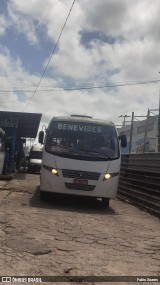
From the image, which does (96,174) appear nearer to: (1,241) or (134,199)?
(134,199)

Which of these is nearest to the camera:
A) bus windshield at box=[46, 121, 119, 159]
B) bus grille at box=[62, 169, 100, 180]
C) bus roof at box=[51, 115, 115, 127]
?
bus grille at box=[62, 169, 100, 180]

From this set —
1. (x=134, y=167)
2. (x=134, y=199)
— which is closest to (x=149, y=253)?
(x=134, y=199)

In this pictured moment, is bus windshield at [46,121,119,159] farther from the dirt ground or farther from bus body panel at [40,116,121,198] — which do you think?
the dirt ground

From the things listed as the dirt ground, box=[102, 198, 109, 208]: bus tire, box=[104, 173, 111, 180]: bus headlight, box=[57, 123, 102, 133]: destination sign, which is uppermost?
box=[57, 123, 102, 133]: destination sign

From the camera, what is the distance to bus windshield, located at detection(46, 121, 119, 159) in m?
10.8

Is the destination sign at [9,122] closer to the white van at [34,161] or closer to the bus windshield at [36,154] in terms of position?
the white van at [34,161]

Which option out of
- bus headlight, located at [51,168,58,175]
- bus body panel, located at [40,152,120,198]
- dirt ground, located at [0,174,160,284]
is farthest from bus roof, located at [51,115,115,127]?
dirt ground, located at [0,174,160,284]

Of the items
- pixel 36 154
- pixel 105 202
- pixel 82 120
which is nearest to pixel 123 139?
pixel 82 120

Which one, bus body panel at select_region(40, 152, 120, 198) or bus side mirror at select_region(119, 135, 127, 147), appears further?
bus side mirror at select_region(119, 135, 127, 147)

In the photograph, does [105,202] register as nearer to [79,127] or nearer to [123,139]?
[123,139]

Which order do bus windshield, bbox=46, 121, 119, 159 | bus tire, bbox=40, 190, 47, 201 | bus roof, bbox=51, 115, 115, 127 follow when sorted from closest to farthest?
1. bus windshield, bbox=46, 121, 119, 159
2. bus tire, bbox=40, 190, 47, 201
3. bus roof, bbox=51, 115, 115, 127

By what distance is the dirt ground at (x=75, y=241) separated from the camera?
5.04 m

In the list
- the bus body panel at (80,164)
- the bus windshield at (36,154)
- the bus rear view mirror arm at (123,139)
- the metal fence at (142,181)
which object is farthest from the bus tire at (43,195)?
the bus windshield at (36,154)

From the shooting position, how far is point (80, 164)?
10.5m
